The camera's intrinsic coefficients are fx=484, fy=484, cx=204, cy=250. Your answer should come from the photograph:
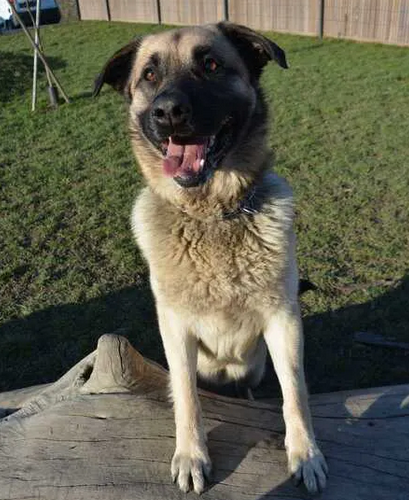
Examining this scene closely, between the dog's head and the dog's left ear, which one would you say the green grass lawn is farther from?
the dog's left ear

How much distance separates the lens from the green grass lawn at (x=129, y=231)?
3.39 meters

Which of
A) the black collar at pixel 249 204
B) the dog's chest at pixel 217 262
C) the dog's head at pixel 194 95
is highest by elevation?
the dog's head at pixel 194 95

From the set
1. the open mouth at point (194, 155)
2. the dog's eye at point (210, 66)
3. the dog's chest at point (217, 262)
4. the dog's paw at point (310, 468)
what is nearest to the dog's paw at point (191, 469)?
the dog's paw at point (310, 468)

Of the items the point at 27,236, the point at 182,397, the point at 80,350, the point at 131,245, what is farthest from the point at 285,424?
the point at 27,236

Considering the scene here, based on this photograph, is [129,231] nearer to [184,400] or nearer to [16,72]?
[184,400]

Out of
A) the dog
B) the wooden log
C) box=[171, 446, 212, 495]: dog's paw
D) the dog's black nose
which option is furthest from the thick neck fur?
box=[171, 446, 212, 495]: dog's paw

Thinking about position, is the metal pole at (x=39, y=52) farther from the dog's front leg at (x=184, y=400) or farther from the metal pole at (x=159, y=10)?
the metal pole at (x=159, y=10)

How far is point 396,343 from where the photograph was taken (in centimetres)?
323

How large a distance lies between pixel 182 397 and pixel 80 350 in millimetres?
1454

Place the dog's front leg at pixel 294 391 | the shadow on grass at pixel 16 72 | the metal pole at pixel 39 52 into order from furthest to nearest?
the shadow on grass at pixel 16 72 < the metal pole at pixel 39 52 < the dog's front leg at pixel 294 391

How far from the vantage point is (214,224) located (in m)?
2.18

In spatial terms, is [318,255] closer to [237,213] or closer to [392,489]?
[237,213]

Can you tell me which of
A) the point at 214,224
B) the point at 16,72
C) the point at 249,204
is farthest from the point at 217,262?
the point at 16,72

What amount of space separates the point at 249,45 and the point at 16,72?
10.8 meters
